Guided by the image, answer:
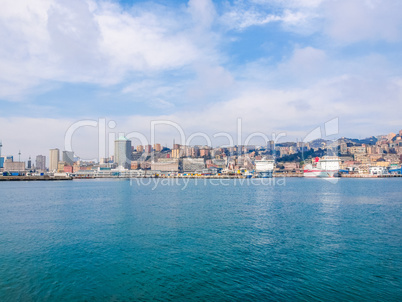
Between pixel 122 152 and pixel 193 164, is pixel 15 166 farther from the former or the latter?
pixel 193 164

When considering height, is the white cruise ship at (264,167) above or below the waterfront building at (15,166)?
below

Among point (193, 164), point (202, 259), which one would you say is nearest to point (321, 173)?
point (193, 164)

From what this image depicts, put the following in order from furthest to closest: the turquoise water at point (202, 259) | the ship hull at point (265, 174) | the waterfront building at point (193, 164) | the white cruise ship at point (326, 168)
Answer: the waterfront building at point (193, 164) → the ship hull at point (265, 174) → the white cruise ship at point (326, 168) → the turquoise water at point (202, 259)

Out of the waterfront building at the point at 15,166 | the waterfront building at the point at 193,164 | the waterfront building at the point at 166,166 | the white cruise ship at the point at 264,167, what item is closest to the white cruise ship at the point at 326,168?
the white cruise ship at the point at 264,167

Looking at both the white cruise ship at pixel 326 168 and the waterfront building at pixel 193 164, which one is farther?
the waterfront building at pixel 193 164

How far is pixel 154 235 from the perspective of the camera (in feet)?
41.0

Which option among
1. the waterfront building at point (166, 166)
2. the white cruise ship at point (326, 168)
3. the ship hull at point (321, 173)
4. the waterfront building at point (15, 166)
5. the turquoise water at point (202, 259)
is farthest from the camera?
the waterfront building at point (15, 166)

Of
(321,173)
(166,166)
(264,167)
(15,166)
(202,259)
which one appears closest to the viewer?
(202,259)

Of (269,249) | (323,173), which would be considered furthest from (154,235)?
(323,173)

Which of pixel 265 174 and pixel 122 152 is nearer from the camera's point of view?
pixel 265 174

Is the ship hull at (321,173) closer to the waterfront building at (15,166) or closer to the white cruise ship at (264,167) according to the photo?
the white cruise ship at (264,167)

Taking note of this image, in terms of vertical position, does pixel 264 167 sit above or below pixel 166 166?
below

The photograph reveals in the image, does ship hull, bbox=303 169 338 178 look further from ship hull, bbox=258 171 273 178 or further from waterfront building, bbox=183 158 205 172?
waterfront building, bbox=183 158 205 172

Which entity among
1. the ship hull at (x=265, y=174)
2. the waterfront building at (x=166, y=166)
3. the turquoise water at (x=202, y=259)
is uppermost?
the waterfront building at (x=166, y=166)
